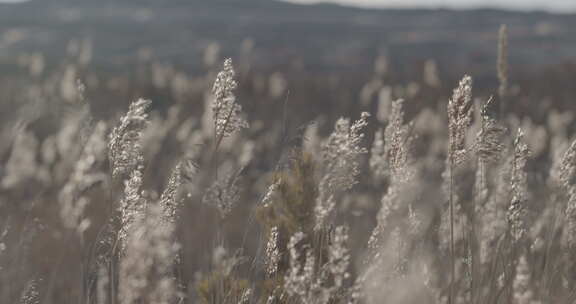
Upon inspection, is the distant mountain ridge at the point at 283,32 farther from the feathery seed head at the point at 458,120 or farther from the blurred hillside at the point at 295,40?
the feathery seed head at the point at 458,120

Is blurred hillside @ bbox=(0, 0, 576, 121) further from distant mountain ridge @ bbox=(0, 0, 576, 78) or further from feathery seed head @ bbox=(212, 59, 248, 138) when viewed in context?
feathery seed head @ bbox=(212, 59, 248, 138)

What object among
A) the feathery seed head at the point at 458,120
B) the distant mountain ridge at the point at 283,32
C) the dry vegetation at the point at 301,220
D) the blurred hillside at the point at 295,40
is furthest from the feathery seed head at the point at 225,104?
the distant mountain ridge at the point at 283,32

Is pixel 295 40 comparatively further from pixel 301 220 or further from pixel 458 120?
pixel 458 120

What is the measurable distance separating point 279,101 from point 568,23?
74602 millimetres

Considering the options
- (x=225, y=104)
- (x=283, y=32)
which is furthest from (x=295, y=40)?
(x=225, y=104)

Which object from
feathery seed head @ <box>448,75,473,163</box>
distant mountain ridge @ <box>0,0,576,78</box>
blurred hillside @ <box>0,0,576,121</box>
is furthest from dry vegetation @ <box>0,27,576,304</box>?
distant mountain ridge @ <box>0,0,576,78</box>

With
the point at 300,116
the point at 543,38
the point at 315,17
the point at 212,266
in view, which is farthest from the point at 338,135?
the point at 315,17

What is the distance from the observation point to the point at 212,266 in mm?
2549

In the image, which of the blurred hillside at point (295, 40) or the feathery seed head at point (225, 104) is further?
the blurred hillside at point (295, 40)

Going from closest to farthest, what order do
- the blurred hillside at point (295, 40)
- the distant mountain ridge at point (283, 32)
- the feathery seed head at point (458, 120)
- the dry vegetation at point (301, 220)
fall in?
the dry vegetation at point (301, 220) < the feathery seed head at point (458, 120) < the blurred hillside at point (295, 40) < the distant mountain ridge at point (283, 32)

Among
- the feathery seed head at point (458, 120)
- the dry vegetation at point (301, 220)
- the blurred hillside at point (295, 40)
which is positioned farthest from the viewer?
the blurred hillside at point (295, 40)

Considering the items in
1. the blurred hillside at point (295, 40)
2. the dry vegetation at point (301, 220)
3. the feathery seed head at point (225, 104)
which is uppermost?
the blurred hillside at point (295, 40)

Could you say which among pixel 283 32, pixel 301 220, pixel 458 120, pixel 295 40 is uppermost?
pixel 283 32

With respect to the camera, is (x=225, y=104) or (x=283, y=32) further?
(x=283, y=32)
